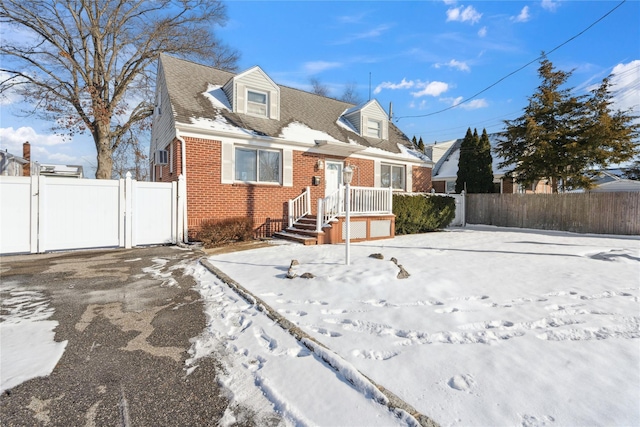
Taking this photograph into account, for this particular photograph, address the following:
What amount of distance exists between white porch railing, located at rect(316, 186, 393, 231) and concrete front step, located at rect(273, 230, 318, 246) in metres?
0.41

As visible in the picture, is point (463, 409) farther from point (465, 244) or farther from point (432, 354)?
point (465, 244)

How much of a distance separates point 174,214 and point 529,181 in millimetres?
16917

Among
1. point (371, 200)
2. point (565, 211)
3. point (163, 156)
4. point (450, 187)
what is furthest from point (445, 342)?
point (450, 187)

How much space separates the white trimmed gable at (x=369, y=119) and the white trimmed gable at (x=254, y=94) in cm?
421

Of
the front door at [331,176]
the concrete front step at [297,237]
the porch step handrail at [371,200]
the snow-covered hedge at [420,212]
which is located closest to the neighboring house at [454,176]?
the snow-covered hedge at [420,212]

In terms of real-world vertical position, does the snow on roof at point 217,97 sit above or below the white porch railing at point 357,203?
above

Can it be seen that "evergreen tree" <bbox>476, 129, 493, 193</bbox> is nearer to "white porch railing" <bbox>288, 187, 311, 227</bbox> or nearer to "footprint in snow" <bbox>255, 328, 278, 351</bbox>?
"white porch railing" <bbox>288, 187, 311, 227</bbox>

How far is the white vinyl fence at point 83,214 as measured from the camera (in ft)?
24.6

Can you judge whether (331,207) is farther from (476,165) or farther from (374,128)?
(476,165)

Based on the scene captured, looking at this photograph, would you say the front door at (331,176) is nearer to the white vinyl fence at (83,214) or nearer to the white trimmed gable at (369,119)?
the white trimmed gable at (369,119)

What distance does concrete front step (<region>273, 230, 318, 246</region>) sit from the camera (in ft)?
30.1

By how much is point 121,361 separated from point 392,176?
→ 1331 cm

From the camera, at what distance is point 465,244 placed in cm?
926

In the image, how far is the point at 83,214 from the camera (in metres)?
8.17
